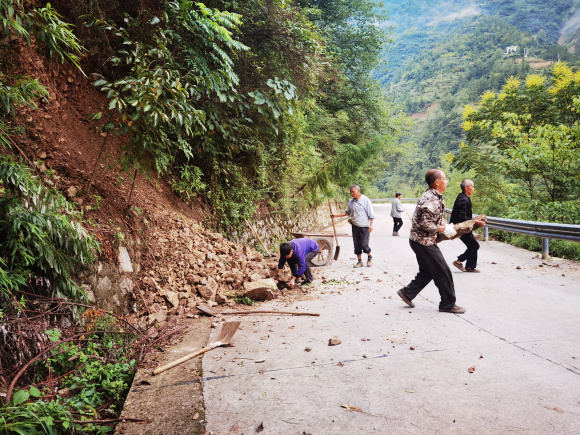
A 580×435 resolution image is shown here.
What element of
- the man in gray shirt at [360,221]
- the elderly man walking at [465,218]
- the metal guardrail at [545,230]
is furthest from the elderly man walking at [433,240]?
the metal guardrail at [545,230]

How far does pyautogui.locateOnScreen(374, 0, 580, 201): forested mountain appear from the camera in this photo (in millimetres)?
73312

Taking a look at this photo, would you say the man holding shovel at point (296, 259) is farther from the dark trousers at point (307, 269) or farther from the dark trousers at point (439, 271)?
the dark trousers at point (439, 271)

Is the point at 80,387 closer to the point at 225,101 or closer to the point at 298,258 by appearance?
the point at 298,258

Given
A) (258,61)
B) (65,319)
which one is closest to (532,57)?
(258,61)

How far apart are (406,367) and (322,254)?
616 cm

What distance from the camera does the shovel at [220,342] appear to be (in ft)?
12.5

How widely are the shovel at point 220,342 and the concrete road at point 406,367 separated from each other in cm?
10

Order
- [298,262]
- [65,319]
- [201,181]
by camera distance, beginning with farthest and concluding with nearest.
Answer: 1. [201,181]
2. [298,262]
3. [65,319]

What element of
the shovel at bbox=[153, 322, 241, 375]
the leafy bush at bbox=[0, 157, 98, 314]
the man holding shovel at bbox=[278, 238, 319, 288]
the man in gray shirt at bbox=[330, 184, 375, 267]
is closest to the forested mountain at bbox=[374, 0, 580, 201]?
the man in gray shirt at bbox=[330, 184, 375, 267]

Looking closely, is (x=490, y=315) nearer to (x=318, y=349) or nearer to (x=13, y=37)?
(x=318, y=349)

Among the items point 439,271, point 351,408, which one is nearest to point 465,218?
point 439,271

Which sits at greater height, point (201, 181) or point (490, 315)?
point (201, 181)

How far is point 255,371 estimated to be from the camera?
3.71 meters

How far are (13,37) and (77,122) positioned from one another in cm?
152
